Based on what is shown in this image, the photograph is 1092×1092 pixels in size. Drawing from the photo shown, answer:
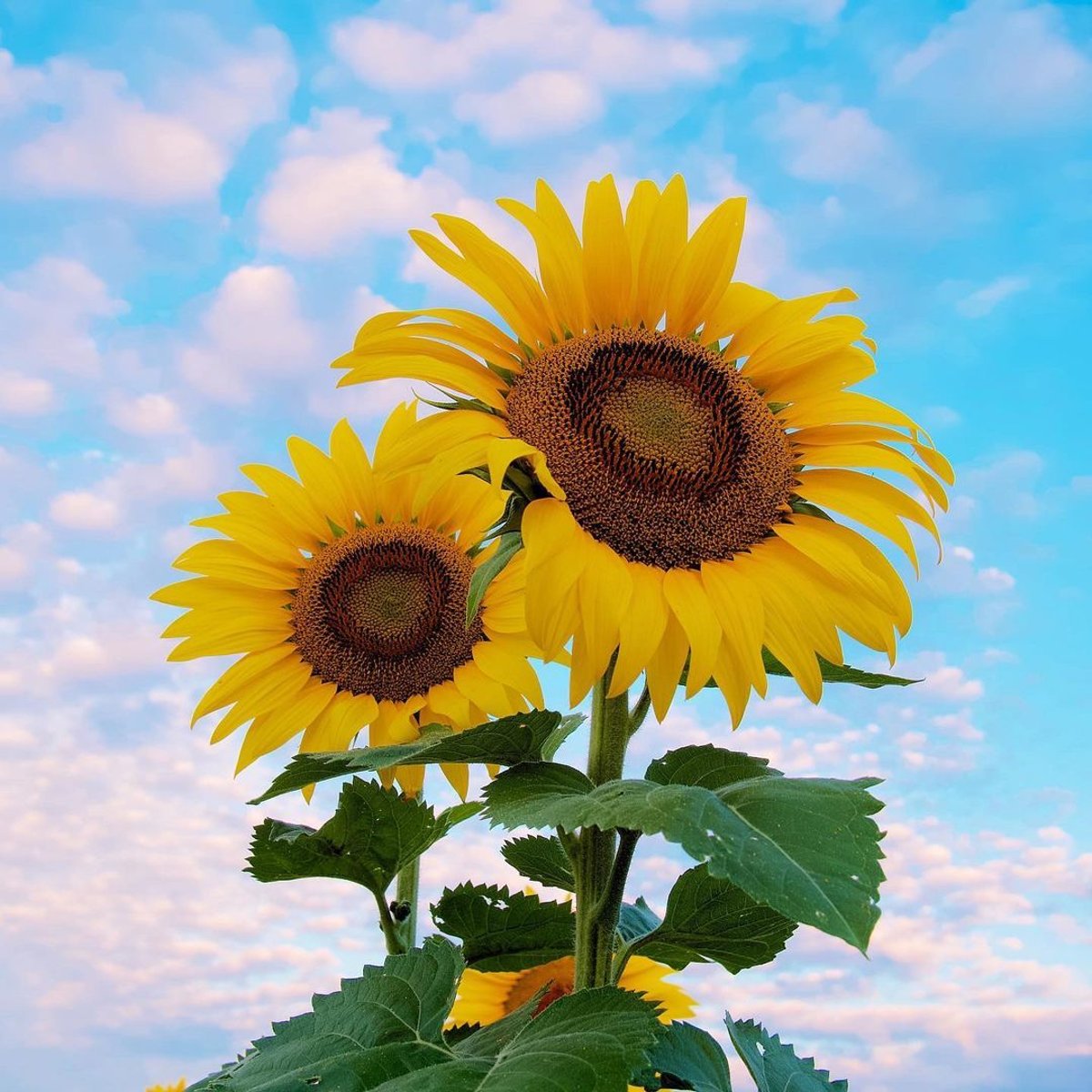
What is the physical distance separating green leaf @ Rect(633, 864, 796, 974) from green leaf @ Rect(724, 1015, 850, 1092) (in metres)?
0.29

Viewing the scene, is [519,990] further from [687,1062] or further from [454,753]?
[454,753]

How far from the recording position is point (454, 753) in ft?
8.45

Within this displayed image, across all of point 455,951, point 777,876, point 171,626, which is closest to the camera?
point 777,876

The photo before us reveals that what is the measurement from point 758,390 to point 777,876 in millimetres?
1512

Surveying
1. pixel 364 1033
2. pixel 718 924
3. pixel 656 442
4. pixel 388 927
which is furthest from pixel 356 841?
pixel 656 442

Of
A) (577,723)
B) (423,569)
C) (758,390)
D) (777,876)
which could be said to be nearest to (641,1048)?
(777,876)

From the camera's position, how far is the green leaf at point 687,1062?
105 inches

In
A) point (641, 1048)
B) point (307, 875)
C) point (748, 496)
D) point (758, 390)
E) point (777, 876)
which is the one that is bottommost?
point (641, 1048)

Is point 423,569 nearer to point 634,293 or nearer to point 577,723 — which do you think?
point 577,723

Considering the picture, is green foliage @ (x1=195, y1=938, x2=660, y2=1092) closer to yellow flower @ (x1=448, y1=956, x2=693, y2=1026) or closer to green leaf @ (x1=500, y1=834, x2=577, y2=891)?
green leaf @ (x1=500, y1=834, x2=577, y2=891)

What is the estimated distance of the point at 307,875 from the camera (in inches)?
131

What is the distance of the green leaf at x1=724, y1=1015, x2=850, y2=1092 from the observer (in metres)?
3.05

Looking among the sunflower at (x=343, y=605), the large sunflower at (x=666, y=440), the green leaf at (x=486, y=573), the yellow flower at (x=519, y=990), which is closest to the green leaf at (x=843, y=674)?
the large sunflower at (x=666, y=440)

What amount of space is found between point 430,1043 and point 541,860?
707 mm
